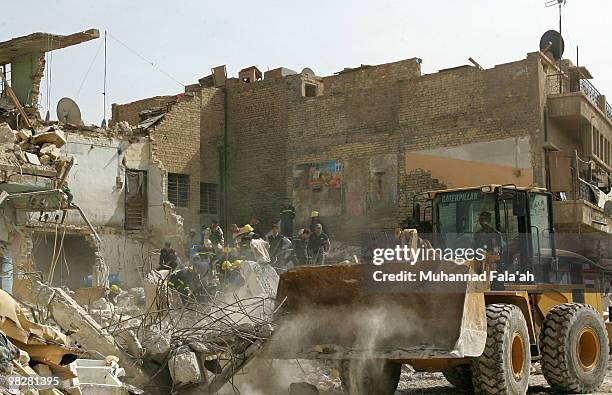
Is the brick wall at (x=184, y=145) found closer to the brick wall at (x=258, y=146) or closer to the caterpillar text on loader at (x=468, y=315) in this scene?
the brick wall at (x=258, y=146)

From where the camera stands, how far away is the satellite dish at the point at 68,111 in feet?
92.3

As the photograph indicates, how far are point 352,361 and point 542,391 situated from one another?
9.55 feet

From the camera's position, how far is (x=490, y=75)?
82.0ft

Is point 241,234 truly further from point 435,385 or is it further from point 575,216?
point 575,216

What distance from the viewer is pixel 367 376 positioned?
9727 mm

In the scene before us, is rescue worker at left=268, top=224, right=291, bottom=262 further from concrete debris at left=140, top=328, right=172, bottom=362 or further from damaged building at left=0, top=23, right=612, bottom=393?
concrete debris at left=140, top=328, right=172, bottom=362

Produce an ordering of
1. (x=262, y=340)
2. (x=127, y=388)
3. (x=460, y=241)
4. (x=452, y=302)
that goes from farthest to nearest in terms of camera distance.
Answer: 1. (x=460, y=241)
2. (x=262, y=340)
3. (x=452, y=302)
4. (x=127, y=388)

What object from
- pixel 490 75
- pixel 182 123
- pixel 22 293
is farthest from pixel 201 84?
pixel 22 293

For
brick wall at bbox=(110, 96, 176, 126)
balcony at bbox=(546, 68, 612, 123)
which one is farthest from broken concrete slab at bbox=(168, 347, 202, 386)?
brick wall at bbox=(110, 96, 176, 126)

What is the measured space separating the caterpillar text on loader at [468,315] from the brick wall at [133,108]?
24534mm

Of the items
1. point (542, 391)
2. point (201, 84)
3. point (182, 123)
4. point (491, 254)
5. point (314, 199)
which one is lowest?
point (542, 391)

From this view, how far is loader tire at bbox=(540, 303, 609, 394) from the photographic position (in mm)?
10359

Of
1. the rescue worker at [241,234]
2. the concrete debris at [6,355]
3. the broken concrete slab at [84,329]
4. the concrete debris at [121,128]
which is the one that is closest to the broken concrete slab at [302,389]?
the broken concrete slab at [84,329]

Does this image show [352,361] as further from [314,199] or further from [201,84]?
[201,84]
